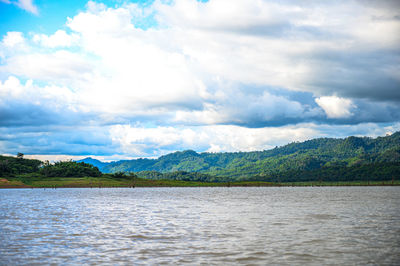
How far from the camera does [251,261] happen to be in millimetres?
30766

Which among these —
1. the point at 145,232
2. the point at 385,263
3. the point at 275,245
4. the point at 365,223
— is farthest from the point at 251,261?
the point at 365,223

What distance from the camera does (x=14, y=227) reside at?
53781 mm

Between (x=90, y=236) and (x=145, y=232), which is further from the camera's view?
(x=145, y=232)

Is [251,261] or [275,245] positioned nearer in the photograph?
[251,261]

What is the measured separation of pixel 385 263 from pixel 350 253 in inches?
174

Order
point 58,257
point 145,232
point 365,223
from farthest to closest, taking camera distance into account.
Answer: point 365,223
point 145,232
point 58,257

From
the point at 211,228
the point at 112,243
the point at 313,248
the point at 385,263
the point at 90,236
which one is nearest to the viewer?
the point at 385,263

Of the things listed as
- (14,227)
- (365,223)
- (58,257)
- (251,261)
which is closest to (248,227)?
(365,223)

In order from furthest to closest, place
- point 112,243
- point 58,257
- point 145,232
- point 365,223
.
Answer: point 365,223, point 145,232, point 112,243, point 58,257

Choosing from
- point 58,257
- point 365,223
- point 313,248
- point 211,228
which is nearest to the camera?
point 58,257

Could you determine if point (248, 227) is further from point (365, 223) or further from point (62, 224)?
point (62, 224)

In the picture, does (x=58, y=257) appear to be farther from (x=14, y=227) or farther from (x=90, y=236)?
(x=14, y=227)

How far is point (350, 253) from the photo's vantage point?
3381cm

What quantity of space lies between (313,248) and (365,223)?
24.4m
